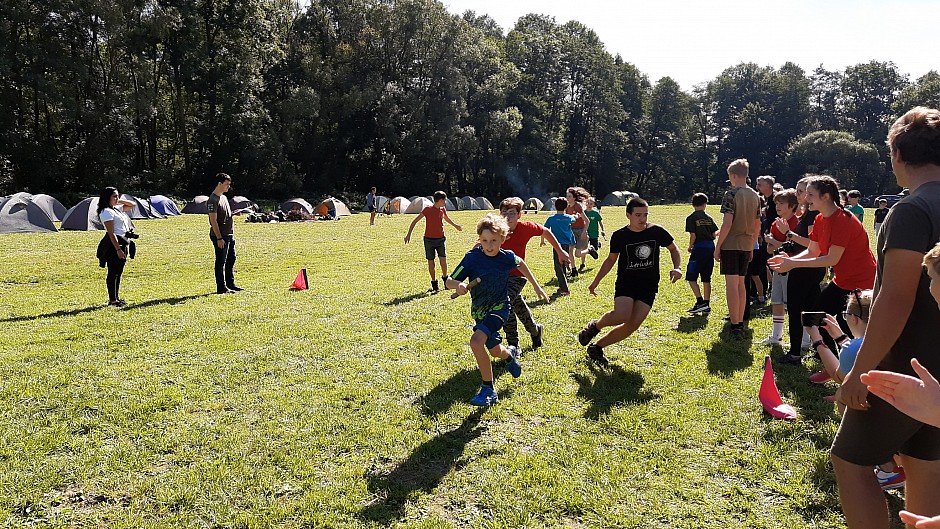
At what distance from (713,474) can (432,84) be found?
5020cm

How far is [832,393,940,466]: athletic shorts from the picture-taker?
2432mm

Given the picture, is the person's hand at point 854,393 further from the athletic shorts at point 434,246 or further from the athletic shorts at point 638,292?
the athletic shorts at point 434,246

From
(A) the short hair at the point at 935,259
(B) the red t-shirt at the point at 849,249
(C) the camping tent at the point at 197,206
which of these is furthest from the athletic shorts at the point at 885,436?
(C) the camping tent at the point at 197,206

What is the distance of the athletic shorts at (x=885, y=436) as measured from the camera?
2432 millimetres

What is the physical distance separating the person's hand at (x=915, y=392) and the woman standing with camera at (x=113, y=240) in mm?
10138

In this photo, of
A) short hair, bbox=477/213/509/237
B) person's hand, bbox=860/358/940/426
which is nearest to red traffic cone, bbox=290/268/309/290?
short hair, bbox=477/213/509/237

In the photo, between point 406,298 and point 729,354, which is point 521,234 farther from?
point 406,298

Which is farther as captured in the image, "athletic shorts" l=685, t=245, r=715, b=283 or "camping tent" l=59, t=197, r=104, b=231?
"camping tent" l=59, t=197, r=104, b=231

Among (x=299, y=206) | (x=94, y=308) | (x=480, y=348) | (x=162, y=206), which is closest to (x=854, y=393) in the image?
(x=480, y=348)

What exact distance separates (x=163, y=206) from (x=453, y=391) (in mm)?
31180

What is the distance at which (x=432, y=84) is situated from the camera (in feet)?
167

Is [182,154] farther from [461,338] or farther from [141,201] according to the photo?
[461,338]

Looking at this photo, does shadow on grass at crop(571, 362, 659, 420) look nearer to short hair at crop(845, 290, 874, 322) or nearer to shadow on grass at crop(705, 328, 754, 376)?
shadow on grass at crop(705, 328, 754, 376)

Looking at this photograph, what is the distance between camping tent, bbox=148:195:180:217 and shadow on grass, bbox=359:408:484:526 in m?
31.3
